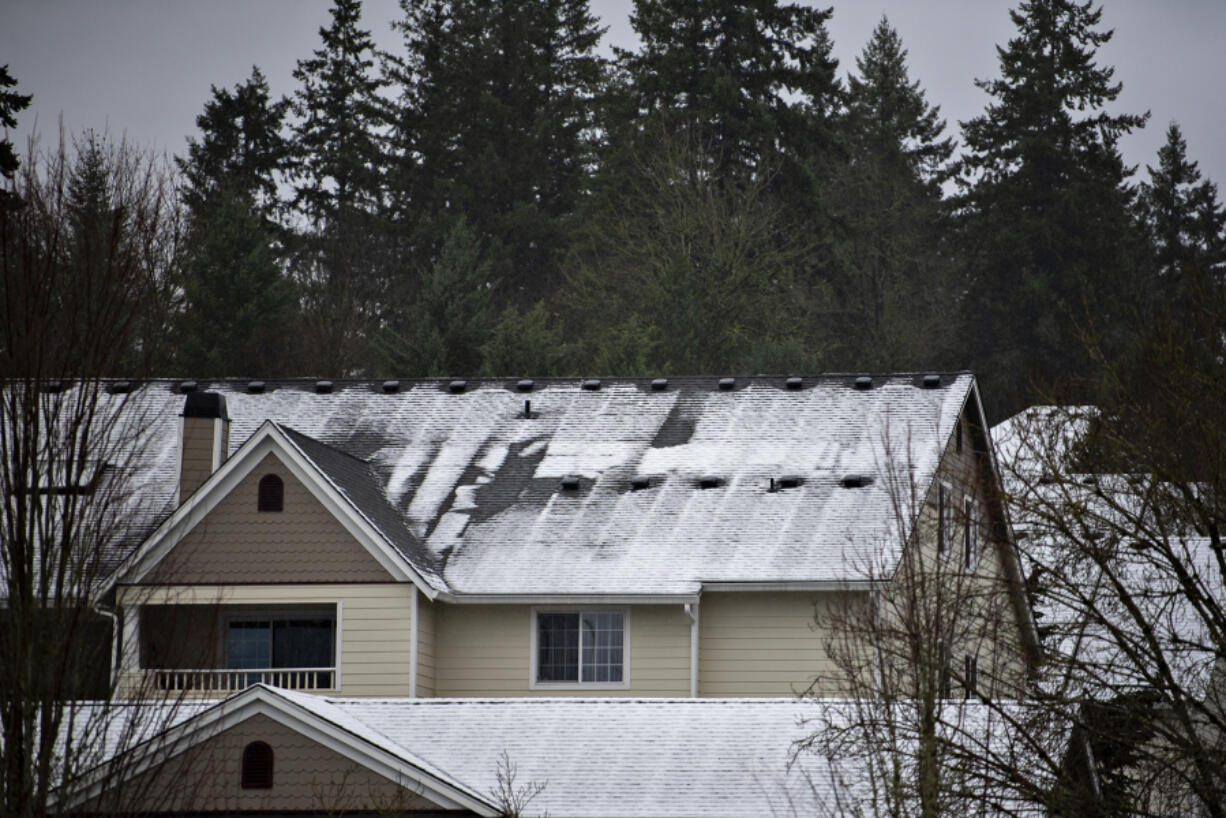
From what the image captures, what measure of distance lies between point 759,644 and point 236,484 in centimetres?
821

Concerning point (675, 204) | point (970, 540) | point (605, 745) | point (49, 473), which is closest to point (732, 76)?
point (675, 204)

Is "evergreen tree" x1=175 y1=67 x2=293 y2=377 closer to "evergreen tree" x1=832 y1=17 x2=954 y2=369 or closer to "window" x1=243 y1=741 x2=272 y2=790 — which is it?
"evergreen tree" x1=832 y1=17 x2=954 y2=369

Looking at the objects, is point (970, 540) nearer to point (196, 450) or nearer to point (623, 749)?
point (623, 749)

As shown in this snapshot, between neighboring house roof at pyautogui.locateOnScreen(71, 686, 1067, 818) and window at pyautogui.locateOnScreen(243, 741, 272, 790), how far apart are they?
379 millimetres

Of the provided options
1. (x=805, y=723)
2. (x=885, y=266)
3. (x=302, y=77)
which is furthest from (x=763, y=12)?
(x=805, y=723)

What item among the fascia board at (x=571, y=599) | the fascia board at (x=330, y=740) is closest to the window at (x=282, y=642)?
the fascia board at (x=571, y=599)

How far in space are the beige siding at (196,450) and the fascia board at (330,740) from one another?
897cm

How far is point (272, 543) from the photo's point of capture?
27922 mm

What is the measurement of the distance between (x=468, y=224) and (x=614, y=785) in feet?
142

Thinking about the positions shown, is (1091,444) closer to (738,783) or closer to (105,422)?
(738,783)

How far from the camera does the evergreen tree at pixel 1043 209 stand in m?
61.0

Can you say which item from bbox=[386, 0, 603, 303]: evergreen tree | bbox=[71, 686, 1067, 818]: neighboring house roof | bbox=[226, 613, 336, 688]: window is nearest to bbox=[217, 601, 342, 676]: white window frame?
bbox=[226, 613, 336, 688]: window

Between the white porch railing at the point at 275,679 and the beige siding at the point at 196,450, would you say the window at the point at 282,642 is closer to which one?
the white porch railing at the point at 275,679

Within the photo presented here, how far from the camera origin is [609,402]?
3228 cm
